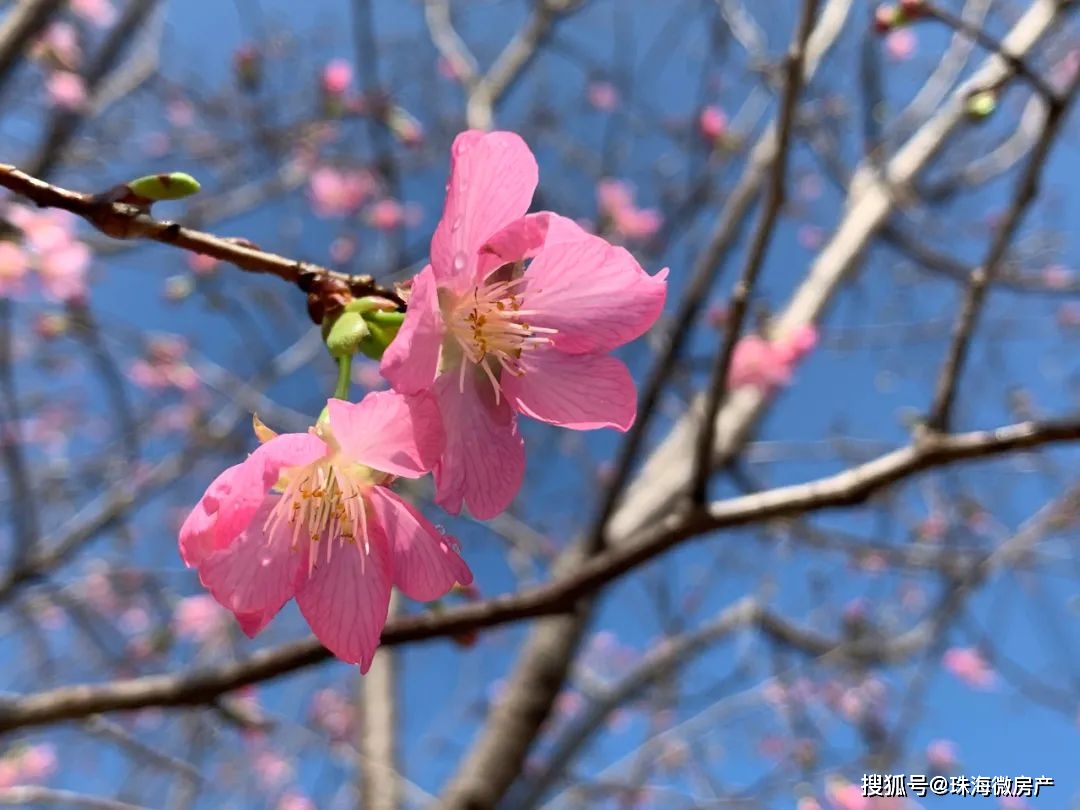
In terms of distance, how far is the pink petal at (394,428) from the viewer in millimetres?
624

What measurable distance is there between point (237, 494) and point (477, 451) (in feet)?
0.64

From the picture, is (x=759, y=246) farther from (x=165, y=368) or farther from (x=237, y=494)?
(x=165, y=368)

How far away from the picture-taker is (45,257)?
9.04ft

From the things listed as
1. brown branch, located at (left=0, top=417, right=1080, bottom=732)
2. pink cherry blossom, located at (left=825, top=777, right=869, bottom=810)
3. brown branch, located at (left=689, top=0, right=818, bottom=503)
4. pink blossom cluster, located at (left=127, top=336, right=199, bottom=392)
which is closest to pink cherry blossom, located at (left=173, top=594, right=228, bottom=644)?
pink blossom cluster, located at (left=127, top=336, right=199, bottom=392)

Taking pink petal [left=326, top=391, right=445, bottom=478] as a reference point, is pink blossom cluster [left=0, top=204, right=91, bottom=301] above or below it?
above

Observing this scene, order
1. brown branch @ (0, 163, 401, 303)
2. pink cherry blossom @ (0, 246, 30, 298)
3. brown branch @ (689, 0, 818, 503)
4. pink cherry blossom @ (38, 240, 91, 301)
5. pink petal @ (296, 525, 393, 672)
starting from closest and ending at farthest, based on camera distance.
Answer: brown branch @ (0, 163, 401, 303) < pink petal @ (296, 525, 393, 672) < brown branch @ (689, 0, 818, 503) < pink cherry blossom @ (0, 246, 30, 298) < pink cherry blossom @ (38, 240, 91, 301)

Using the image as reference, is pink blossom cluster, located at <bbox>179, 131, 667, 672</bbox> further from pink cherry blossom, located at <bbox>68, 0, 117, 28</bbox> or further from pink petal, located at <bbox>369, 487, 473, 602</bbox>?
pink cherry blossom, located at <bbox>68, 0, 117, 28</bbox>

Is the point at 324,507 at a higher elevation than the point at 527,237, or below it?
below

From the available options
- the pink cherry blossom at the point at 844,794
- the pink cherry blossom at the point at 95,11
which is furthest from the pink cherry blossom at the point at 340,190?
the pink cherry blossom at the point at 844,794

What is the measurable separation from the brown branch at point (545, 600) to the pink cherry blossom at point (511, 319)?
540mm

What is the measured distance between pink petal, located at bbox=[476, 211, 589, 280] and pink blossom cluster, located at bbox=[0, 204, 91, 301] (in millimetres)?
2460

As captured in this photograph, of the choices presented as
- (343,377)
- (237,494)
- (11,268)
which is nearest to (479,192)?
(343,377)

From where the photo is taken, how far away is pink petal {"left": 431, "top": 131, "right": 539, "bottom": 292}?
67cm

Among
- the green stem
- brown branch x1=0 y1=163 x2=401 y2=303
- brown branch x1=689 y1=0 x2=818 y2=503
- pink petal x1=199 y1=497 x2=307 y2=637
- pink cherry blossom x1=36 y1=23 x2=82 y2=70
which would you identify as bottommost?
pink petal x1=199 y1=497 x2=307 y2=637
